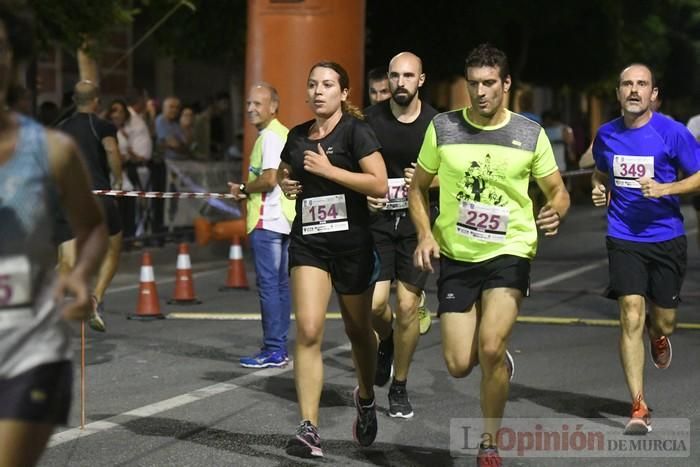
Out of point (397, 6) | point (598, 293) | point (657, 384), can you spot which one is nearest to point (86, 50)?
point (598, 293)

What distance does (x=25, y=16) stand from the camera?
4.46 metres

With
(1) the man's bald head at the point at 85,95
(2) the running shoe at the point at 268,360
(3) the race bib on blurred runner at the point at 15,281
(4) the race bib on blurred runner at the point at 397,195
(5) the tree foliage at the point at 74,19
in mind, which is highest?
(5) the tree foliage at the point at 74,19

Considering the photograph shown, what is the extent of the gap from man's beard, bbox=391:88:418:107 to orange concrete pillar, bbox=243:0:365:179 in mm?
9800

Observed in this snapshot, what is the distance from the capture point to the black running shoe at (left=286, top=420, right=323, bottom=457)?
7355mm

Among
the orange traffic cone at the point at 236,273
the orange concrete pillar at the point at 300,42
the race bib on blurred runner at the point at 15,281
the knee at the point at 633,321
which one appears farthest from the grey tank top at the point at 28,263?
the orange concrete pillar at the point at 300,42

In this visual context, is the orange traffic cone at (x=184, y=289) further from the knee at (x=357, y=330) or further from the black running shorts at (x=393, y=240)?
the knee at (x=357, y=330)

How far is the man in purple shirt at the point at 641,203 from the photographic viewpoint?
860 cm

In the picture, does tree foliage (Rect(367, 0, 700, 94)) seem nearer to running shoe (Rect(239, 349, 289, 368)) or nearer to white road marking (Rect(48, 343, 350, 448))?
running shoe (Rect(239, 349, 289, 368))

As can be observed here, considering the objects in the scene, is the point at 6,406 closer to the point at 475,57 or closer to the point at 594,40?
the point at 475,57

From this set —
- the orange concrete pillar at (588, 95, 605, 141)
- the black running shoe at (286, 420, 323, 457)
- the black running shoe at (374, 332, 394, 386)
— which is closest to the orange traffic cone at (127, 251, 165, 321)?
the black running shoe at (374, 332, 394, 386)

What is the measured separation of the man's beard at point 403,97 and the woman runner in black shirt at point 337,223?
1.19 meters

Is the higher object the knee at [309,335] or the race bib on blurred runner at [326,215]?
the race bib on blurred runner at [326,215]

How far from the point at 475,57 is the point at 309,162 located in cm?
96

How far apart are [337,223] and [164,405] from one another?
1884 mm
